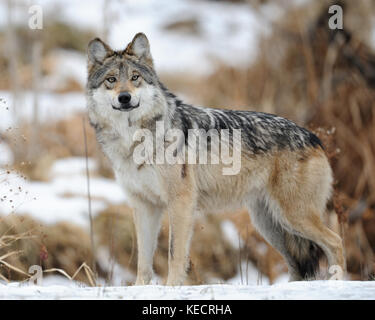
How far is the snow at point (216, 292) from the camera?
2.63m

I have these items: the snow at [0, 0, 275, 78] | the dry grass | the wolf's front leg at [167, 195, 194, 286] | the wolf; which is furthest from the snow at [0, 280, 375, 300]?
the snow at [0, 0, 275, 78]

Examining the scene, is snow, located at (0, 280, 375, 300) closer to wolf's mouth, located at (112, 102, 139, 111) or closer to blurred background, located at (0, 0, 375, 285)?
wolf's mouth, located at (112, 102, 139, 111)

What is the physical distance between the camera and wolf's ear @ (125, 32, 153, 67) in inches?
164

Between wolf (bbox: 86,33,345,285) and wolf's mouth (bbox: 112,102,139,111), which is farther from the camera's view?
wolf (bbox: 86,33,345,285)

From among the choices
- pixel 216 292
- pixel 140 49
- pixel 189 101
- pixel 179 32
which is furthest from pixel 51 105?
pixel 216 292

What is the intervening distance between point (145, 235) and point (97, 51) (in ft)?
4.95

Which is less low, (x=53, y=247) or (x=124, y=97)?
(x=124, y=97)

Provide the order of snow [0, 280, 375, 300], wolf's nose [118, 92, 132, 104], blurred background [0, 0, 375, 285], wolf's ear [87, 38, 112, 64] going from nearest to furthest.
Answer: snow [0, 280, 375, 300] < wolf's nose [118, 92, 132, 104] < wolf's ear [87, 38, 112, 64] < blurred background [0, 0, 375, 285]

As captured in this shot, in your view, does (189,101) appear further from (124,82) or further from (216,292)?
(216,292)

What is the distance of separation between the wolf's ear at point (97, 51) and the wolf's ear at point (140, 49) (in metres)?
0.16

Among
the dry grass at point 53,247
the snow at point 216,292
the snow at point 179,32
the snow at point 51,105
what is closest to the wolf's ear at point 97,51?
the snow at point 216,292

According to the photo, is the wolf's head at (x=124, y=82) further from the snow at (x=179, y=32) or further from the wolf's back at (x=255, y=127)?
the snow at (x=179, y=32)

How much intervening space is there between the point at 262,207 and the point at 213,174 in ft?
1.89

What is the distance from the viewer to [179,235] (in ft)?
13.1
